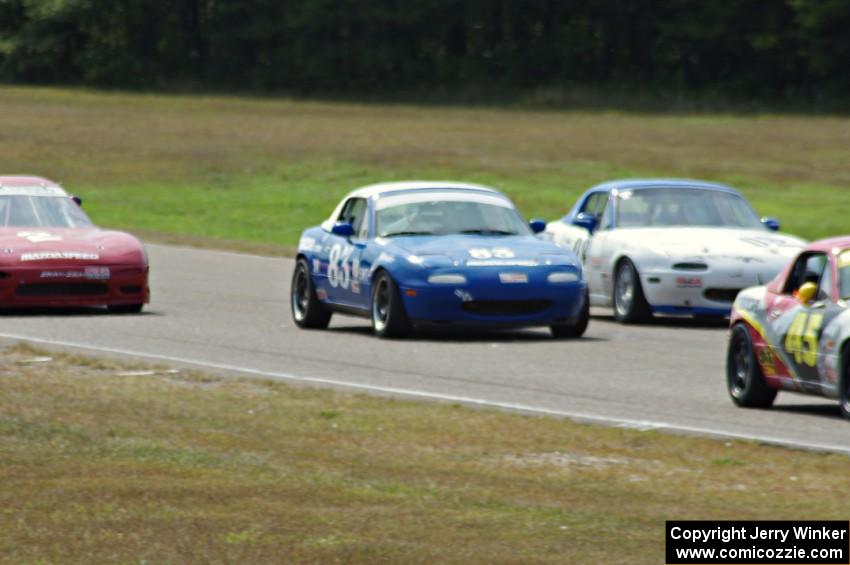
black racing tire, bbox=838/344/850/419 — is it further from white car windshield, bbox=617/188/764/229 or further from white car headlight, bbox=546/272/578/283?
white car windshield, bbox=617/188/764/229

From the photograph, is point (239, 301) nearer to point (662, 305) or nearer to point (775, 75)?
point (662, 305)

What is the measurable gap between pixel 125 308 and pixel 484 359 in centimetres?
532

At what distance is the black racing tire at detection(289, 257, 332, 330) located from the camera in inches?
727

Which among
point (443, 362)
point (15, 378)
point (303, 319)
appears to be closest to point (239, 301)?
point (303, 319)

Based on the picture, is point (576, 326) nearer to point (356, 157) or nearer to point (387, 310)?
point (387, 310)

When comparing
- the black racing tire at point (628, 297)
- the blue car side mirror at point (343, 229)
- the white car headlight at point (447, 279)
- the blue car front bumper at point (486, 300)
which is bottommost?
the black racing tire at point (628, 297)

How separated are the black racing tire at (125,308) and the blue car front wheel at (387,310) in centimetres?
299

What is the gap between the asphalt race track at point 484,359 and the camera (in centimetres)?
1198

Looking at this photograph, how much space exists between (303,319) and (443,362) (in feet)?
12.1

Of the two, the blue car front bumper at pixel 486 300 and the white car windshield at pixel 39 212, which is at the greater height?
the white car windshield at pixel 39 212

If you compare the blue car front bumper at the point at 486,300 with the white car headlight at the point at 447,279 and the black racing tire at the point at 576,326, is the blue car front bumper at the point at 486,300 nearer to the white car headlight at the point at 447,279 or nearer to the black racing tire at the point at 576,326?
the white car headlight at the point at 447,279

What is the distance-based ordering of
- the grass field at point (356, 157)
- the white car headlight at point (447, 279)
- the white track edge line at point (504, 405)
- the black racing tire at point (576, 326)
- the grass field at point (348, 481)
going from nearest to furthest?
the grass field at point (348, 481)
the white track edge line at point (504, 405)
the white car headlight at point (447, 279)
the black racing tire at point (576, 326)
the grass field at point (356, 157)

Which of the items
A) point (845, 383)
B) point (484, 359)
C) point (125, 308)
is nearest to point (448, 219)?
point (484, 359)

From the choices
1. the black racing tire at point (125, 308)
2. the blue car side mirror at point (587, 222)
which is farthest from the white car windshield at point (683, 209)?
the black racing tire at point (125, 308)
